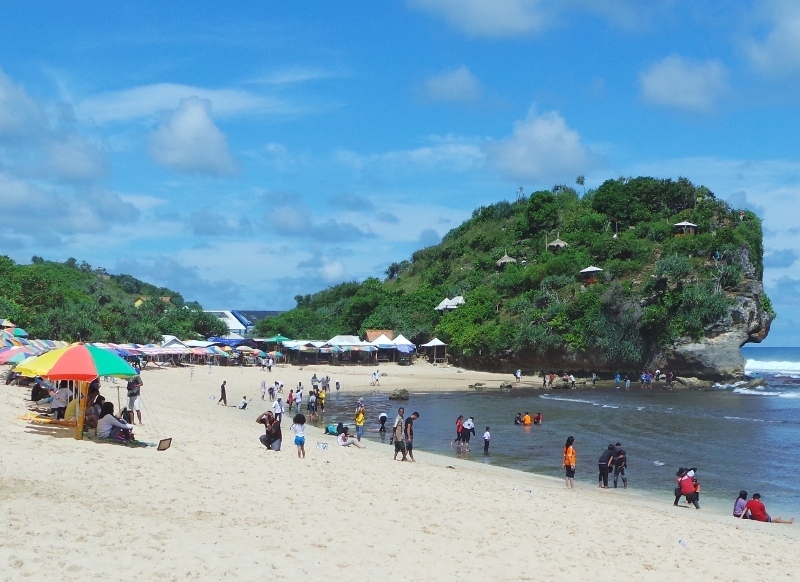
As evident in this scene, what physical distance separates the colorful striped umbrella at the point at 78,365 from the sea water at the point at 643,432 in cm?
1216

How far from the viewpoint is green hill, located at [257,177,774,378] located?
5838 cm

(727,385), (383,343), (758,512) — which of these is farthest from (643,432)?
(383,343)

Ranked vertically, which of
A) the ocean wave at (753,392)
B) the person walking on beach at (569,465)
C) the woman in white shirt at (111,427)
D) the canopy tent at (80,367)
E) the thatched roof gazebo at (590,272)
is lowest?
the person walking on beach at (569,465)

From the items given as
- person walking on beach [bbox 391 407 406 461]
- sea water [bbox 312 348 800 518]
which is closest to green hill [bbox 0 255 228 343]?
sea water [bbox 312 348 800 518]

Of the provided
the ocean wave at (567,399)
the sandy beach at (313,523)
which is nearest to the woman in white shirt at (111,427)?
the sandy beach at (313,523)

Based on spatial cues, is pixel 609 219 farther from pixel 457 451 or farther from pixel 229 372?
pixel 457 451

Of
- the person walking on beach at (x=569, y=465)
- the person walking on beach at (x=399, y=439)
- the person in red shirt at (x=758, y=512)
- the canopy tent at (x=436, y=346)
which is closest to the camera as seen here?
the person in red shirt at (x=758, y=512)

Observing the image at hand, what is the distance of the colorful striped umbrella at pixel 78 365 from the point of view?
14.5 meters

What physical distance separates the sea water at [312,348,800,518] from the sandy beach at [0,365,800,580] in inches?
167

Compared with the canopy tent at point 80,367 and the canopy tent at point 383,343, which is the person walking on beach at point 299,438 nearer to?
the canopy tent at point 80,367

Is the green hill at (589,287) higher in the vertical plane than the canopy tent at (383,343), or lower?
higher

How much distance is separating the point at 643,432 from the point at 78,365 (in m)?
23.5

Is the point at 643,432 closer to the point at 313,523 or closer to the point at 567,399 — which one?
the point at 567,399

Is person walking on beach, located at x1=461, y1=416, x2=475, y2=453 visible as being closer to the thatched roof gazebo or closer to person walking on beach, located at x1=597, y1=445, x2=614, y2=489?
person walking on beach, located at x1=597, y1=445, x2=614, y2=489
